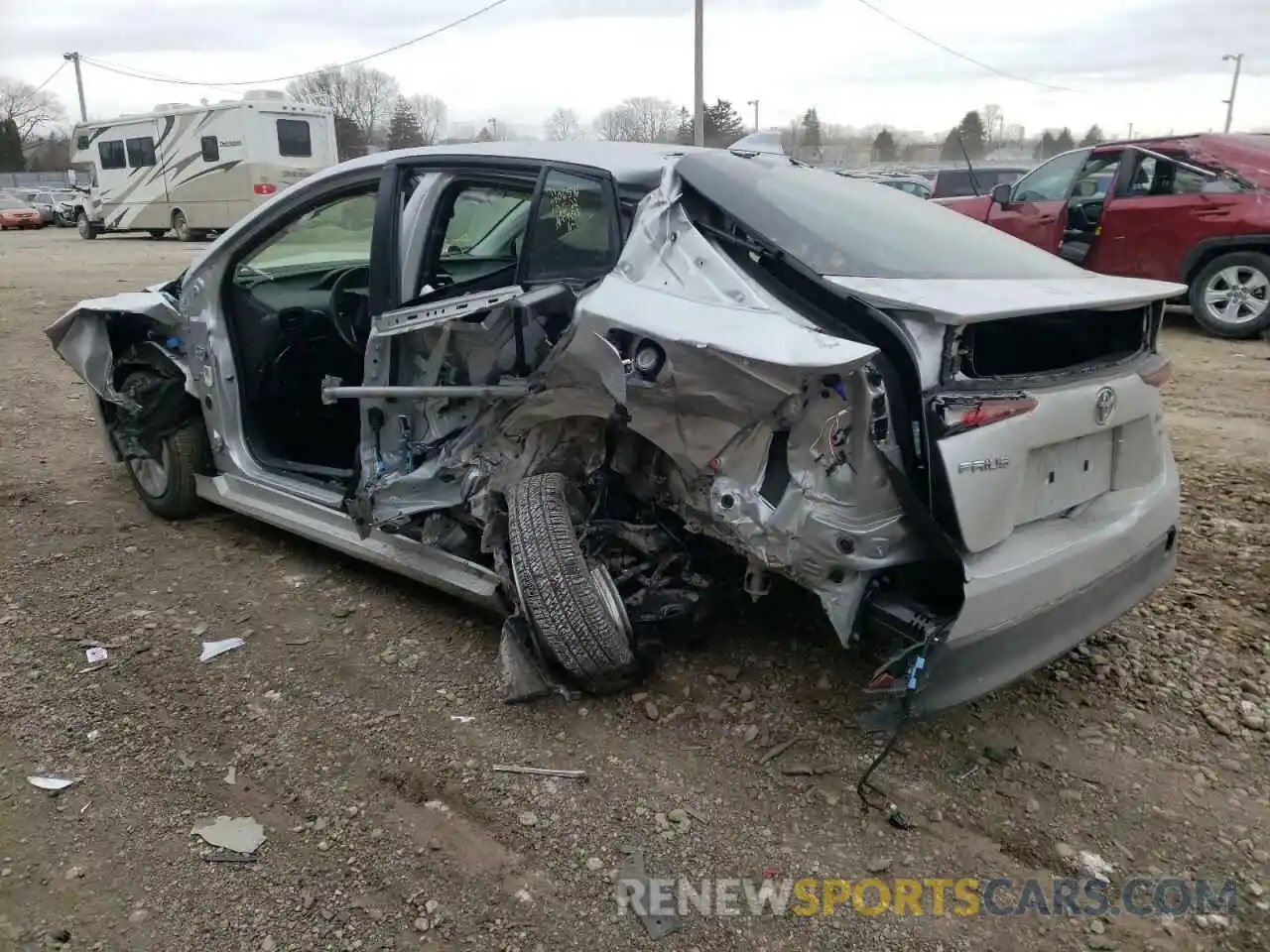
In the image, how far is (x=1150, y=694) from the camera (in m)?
3.02

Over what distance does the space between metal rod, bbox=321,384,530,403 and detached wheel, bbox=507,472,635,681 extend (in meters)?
0.39

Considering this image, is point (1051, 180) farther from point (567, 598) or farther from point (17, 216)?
point (17, 216)

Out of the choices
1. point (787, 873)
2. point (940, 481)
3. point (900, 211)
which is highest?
point (900, 211)

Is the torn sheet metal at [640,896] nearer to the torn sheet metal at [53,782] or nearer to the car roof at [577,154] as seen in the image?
the torn sheet metal at [53,782]

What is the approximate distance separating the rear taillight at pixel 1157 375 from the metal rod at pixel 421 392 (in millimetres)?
1813

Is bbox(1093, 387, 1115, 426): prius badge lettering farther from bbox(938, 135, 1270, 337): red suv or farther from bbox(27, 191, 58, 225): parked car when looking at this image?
bbox(27, 191, 58, 225): parked car

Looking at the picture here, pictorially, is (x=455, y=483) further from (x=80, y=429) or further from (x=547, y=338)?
(x=80, y=429)

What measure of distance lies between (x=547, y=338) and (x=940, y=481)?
1.31 meters

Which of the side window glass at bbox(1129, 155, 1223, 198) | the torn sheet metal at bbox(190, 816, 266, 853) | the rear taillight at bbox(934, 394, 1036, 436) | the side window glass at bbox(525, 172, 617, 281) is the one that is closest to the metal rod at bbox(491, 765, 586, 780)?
the torn sheet metal at bbox(190, 816, 266, 853)

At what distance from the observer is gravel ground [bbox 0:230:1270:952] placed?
7.12 feet

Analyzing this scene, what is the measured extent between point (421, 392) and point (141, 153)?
947 inches

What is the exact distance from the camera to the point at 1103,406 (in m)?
2.62

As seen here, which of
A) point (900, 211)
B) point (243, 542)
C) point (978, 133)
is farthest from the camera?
point (978, 133)

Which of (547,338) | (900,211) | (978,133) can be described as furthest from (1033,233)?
(978,133)
